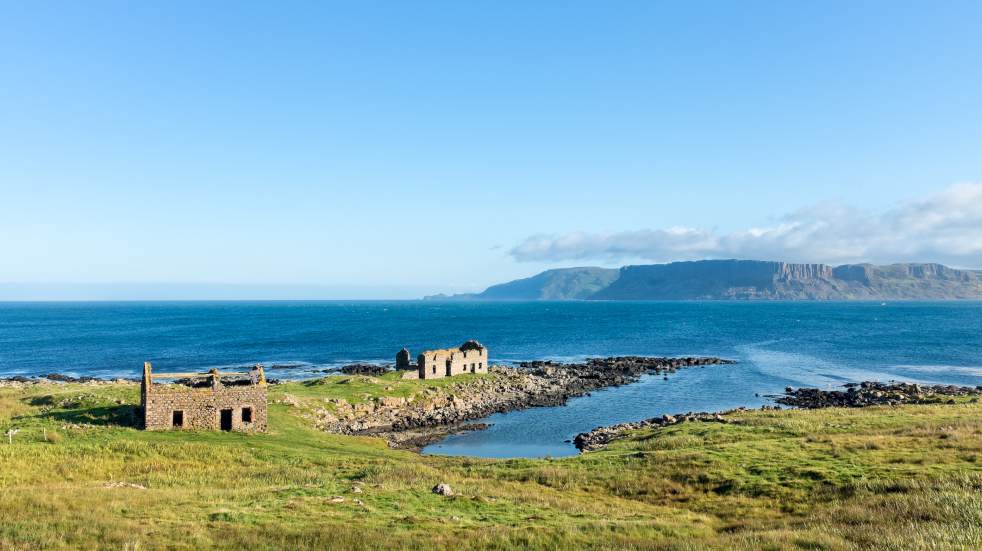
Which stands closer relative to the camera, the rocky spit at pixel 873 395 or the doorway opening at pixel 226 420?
the doorway opening at pixel 226 420

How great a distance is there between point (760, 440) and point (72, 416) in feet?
174

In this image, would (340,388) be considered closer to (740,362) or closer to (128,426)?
(128,426)

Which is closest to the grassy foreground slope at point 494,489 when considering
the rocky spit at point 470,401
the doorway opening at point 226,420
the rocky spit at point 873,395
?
the doorway opening at point 226,420

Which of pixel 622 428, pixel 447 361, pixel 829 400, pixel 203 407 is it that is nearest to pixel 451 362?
pixel 447 361

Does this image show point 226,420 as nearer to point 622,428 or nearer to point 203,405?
point 203,405

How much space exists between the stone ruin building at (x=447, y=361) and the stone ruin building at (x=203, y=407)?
3379 cm

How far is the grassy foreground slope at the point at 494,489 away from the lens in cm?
2009

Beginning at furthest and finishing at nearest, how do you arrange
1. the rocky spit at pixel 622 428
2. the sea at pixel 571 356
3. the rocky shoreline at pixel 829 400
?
the sea at pixel 571 356 → the rocky shoreline at pixel 829 400 → the rocky spit at pixel 622 428

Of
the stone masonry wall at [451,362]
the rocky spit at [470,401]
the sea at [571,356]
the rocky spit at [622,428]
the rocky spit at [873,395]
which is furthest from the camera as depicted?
the stone masonry wall at [451,362]

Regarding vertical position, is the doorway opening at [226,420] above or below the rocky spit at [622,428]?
above

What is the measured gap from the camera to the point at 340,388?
233 feet

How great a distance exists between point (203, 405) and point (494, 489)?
26.5 metres

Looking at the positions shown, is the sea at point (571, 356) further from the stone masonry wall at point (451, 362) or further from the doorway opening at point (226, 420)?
the doorway opening at point (226, 420)

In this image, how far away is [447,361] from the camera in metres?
84.1
